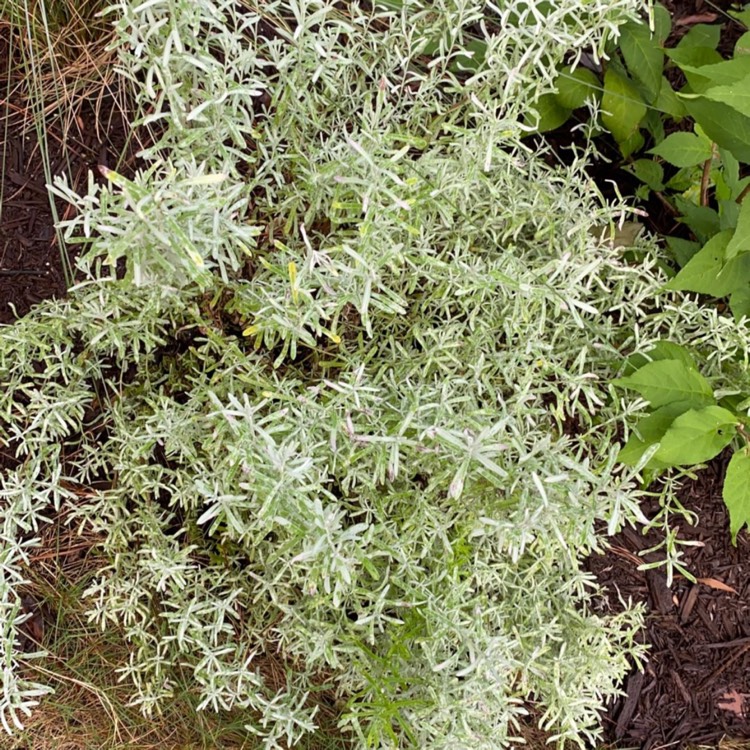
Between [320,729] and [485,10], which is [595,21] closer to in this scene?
[485,10]

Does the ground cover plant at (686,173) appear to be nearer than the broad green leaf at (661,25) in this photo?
Yes

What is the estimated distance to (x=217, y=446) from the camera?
147 cm

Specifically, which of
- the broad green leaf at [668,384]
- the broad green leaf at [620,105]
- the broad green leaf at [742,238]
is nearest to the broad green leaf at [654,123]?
the broad green leaf at [620,105]

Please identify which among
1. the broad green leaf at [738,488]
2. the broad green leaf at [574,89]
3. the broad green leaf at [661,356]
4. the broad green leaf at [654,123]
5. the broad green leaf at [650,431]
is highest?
the broad green leaf at [574,89]

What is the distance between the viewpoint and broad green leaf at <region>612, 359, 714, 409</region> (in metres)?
1.58

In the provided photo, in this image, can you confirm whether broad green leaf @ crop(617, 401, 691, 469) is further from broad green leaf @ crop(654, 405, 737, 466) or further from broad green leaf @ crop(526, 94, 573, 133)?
broad green leaf @ crop(526, 94, 573, 133)

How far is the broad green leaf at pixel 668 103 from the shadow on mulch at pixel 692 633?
1.09 meters

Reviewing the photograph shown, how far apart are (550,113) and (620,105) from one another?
0.62 ft

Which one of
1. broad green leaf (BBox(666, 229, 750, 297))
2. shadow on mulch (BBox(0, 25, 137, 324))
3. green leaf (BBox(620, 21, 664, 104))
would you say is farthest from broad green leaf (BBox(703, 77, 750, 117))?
shadow on mulch (BBox(0, 25, 137, 324))

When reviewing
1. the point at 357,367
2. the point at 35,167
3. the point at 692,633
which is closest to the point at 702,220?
the point at 357,367

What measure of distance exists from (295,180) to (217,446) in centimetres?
65

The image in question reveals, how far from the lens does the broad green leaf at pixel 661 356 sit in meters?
1.67

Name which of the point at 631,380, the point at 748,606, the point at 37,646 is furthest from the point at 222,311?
the point at 748,606

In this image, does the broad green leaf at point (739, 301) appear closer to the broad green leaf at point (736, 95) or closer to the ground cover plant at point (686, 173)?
the ground cover plant at point (686, 173)
